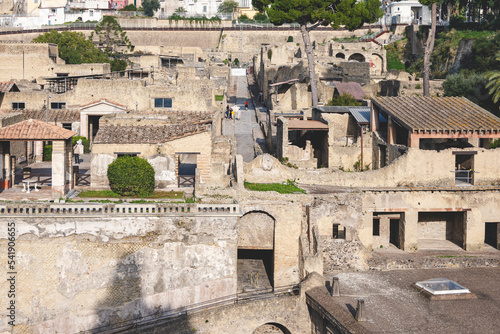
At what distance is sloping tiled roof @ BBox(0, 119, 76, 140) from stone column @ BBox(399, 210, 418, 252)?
1409 cm

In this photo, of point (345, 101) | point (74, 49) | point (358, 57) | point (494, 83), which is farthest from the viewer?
point (358, 57)

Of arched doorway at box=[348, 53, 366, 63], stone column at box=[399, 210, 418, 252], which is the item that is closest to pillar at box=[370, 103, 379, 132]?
stone column at box=[399, 210, 418, 252]

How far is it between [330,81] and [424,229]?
21.6 m

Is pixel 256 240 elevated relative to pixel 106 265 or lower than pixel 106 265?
elevated

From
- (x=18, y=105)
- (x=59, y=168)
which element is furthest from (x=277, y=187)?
(x=18, y=105)

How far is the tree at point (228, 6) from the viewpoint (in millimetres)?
105438

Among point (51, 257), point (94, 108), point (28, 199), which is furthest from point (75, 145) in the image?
point (51, 257)

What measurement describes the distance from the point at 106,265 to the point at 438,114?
54.3 ft

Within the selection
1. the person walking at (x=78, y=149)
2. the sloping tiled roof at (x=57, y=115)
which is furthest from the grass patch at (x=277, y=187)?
the sloping tiled roof at (x=57, y=115)

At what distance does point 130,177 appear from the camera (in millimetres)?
27297

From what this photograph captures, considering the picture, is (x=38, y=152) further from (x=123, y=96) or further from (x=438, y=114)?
(x=438, y=114)

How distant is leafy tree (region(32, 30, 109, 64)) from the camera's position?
61.1m

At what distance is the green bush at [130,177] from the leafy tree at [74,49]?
35.5m

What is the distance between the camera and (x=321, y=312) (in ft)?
74.1
